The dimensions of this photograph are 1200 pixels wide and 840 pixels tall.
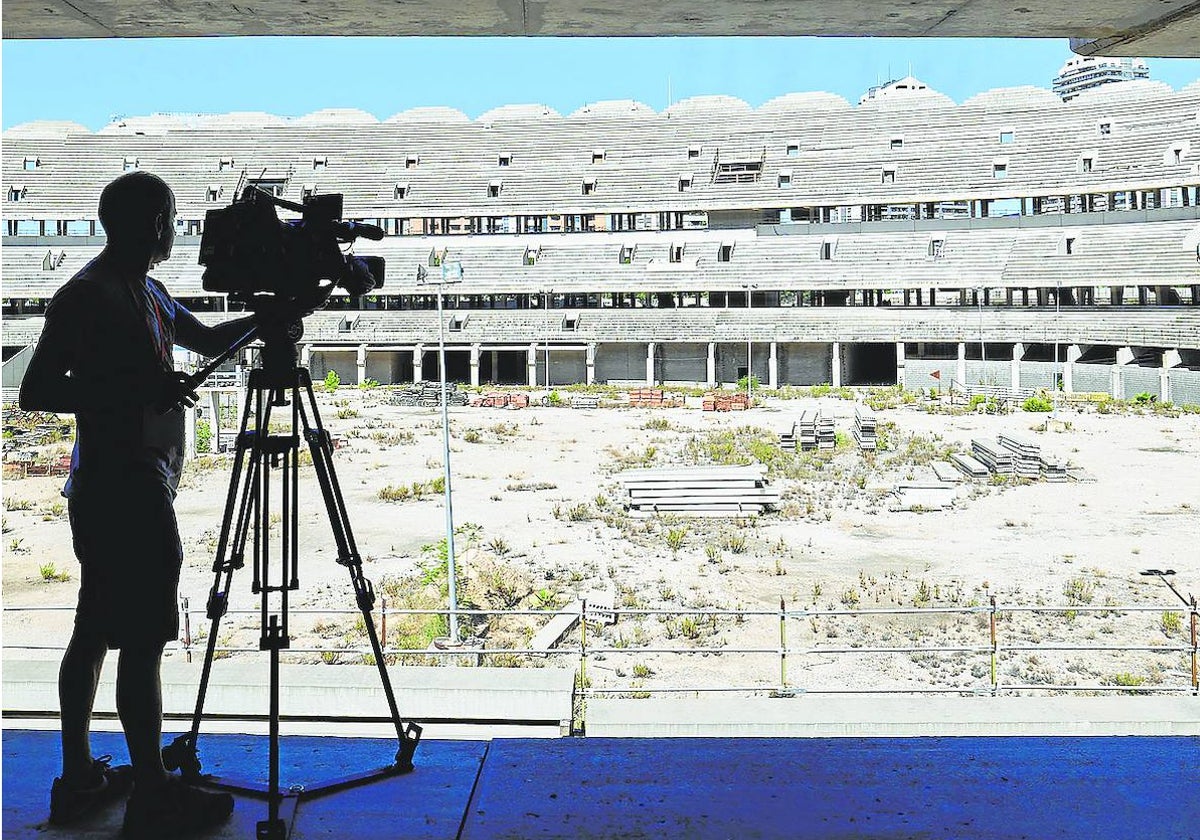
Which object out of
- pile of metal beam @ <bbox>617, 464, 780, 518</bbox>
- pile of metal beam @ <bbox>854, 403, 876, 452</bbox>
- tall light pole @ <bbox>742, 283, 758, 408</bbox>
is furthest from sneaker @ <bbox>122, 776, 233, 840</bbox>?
tall light pole @ <bbox>742, 283, 758, 408</bbox>

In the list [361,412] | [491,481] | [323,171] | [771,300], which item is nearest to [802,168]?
[771,300]

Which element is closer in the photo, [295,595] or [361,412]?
[295,595]

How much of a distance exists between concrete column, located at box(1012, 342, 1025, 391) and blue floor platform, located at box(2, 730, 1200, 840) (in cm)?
3801

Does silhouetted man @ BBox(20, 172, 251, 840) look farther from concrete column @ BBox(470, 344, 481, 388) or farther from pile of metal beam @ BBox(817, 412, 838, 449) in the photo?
concrete column @ BBox(470, 344, 481, 388)

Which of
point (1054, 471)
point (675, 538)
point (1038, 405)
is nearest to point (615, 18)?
point (675, 538)

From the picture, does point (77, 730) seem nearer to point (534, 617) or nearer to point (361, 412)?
point (534, 617)

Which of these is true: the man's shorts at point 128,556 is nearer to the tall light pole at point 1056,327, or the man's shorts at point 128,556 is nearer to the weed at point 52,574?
the weed at point 52,574

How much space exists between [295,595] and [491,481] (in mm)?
8352

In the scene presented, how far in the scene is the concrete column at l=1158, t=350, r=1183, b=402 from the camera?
109 ft

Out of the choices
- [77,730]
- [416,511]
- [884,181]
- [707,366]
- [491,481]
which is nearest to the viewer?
[77,730]

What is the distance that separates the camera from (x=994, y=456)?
21.2 meters

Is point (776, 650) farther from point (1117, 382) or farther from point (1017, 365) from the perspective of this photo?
point (1017, 365)

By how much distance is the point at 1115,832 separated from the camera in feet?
8.16

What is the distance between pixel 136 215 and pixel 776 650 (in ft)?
21.9
